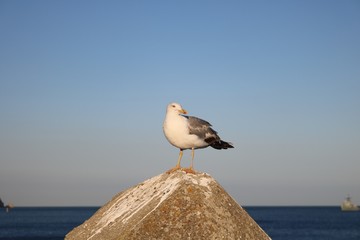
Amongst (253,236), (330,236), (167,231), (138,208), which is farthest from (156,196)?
(330,236)

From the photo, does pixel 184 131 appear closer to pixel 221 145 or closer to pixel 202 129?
pixel 202 129

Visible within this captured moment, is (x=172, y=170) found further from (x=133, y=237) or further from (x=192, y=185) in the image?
(x=133, y=237)

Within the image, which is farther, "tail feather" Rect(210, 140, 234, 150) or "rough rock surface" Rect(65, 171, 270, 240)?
"tail feather" Rect(210, 140, 234, 150)

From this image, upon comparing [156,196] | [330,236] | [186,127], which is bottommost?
[330,236]

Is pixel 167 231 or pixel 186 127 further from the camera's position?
pixel 186 127

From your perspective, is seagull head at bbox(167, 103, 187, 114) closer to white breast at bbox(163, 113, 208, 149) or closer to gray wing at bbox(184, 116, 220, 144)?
white breast at bbox(163, 113, 208, 149)

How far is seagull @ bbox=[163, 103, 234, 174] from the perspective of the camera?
9.69m

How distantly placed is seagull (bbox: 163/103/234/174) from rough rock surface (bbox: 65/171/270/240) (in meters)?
0.75

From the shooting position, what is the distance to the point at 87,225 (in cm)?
945

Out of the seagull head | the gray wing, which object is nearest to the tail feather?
the gray wing

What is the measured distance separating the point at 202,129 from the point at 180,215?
238 cm

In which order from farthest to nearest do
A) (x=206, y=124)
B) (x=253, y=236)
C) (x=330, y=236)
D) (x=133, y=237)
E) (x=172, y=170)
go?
(x=330, y=236) → (x=206, y=124) → (x=172, y=170) → (x=253, y=236) → (x=133, y=237)

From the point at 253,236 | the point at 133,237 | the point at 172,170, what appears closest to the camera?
the point at 133,237

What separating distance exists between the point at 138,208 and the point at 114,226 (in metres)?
0.46
